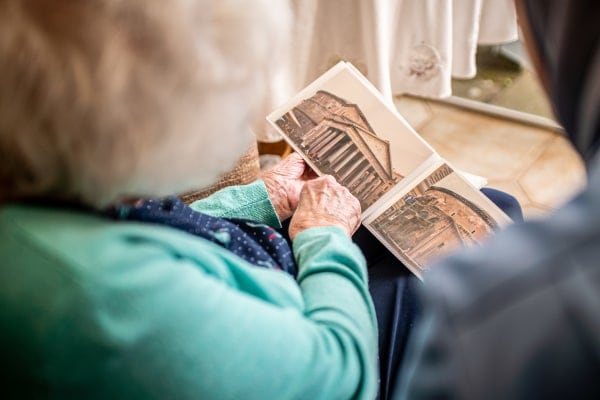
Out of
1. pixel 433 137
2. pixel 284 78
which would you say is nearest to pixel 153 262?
pixel 284 78

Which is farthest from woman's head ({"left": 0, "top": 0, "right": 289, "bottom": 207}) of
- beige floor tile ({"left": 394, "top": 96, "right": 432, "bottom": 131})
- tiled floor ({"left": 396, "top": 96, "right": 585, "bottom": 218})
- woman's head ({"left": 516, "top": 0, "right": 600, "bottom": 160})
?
beige floor tile ({"left": 394, "top": 96, "right": 432, "bottom": 131})

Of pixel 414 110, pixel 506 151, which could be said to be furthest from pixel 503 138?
pixel 414 110

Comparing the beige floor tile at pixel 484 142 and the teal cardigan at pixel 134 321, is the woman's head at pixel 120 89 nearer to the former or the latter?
the teal cardigan at pixel 134 321

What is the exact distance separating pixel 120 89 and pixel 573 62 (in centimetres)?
37

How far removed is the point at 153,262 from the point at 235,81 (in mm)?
174

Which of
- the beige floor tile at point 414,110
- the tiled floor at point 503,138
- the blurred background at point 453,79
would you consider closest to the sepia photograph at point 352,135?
the blurred background at point 453,79

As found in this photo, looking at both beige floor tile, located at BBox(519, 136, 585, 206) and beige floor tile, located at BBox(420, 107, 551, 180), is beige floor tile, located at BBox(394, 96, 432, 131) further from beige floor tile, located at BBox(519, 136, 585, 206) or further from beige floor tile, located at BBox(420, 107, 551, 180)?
beige floor tile, located at BBox(519, 136, 585, 206)

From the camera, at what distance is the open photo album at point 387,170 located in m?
0.91

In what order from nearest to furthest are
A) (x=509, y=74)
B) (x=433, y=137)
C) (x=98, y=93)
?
(x=98, y=93), (x=433, y=137), (x=509, y=74)

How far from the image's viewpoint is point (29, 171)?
1.61 feet

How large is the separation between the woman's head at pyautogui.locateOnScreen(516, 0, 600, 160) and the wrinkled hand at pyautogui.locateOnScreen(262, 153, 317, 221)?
493 mm

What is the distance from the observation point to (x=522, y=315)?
334 millimetres

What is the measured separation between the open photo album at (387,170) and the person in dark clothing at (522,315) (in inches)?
20.6

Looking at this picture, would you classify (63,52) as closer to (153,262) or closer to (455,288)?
(153,262)
